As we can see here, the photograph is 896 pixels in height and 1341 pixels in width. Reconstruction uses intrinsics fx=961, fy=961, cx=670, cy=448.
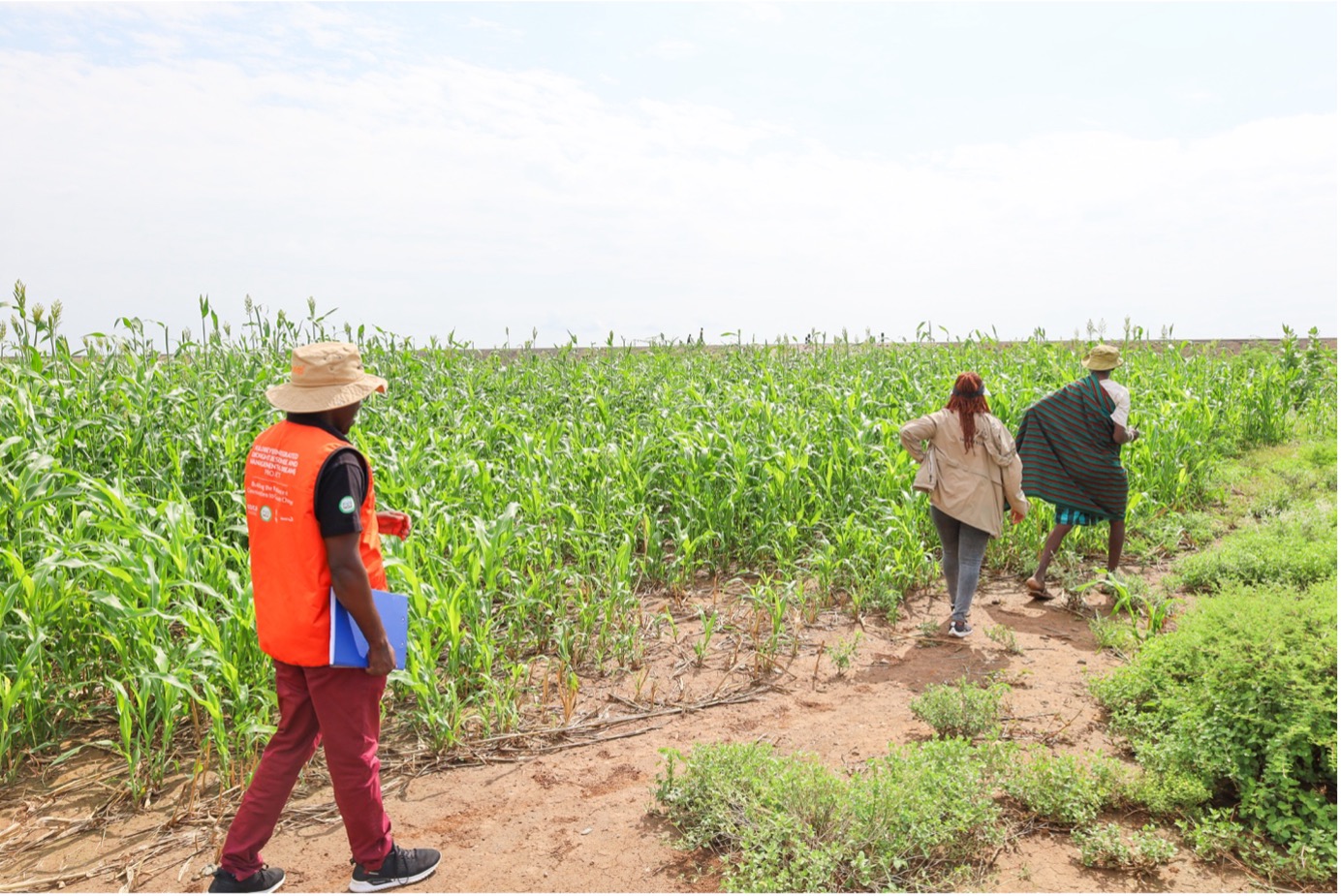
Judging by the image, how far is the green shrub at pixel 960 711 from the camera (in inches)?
170

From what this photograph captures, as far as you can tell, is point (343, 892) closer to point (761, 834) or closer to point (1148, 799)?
point (761, 834)

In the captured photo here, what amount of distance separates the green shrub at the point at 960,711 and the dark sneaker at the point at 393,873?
2.28 meters

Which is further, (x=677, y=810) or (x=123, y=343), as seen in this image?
(x=123, y=343)

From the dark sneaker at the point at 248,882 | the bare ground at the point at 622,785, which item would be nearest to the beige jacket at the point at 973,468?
the bare ground at the point at 622,785

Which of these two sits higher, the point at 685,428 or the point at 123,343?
the point at 123,343

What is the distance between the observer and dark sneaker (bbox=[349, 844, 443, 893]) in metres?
3.35

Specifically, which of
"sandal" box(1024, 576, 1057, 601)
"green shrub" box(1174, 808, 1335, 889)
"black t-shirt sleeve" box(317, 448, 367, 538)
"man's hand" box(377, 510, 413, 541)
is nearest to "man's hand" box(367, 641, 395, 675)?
"black t-shirt sleeve" box(317, 448, 367, 538)

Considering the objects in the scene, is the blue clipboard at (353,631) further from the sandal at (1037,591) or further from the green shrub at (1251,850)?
the sandal at (1037,591)

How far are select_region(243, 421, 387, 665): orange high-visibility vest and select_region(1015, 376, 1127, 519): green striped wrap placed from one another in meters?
5.06

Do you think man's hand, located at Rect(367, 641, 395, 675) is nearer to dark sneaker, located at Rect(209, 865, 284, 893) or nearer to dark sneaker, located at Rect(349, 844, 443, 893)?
dark sneaker, located at Rect(349, 844, 443, 893)

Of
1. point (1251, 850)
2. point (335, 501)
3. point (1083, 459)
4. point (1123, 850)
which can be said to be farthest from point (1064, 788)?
point (1083, 459)

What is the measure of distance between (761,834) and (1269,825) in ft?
6.07

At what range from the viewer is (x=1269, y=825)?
11.4ft

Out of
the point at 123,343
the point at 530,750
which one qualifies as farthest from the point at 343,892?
the point at 123,343
